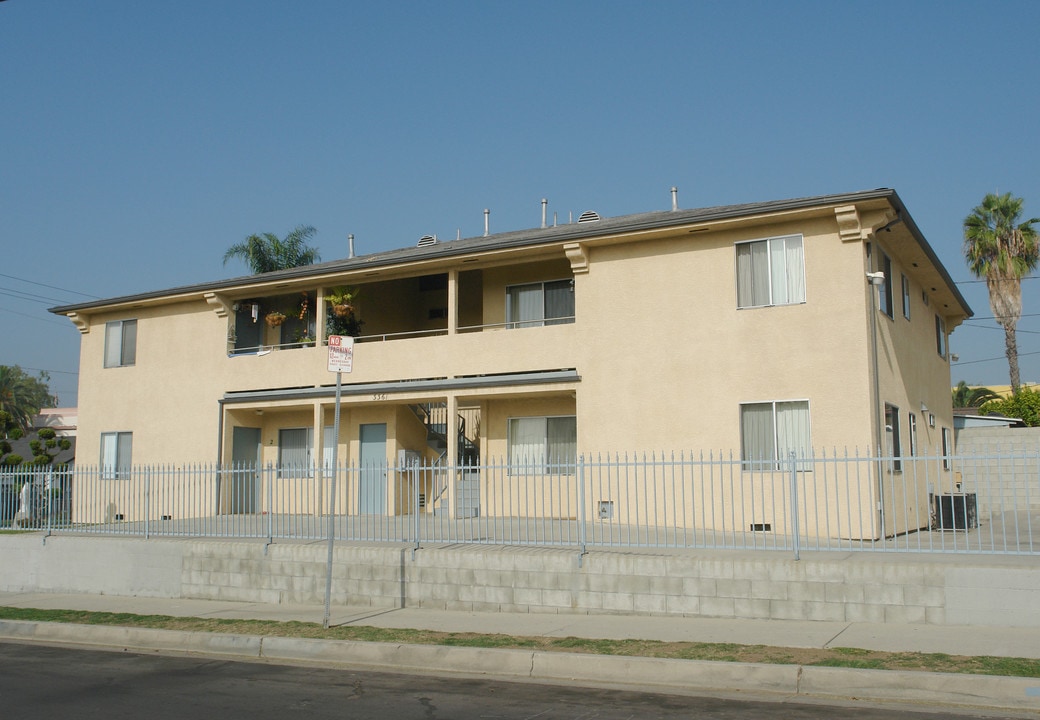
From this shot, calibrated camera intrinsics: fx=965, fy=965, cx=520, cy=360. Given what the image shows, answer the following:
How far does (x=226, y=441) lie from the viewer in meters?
23.2

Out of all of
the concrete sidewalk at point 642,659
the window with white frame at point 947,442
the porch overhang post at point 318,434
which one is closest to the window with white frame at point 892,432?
the window with white frame at point 947,442

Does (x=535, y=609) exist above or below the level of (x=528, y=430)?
below

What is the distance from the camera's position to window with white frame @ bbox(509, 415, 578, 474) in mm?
20359

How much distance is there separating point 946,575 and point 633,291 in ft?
30.0

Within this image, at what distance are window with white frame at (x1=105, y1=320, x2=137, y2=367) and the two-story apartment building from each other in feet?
0.15

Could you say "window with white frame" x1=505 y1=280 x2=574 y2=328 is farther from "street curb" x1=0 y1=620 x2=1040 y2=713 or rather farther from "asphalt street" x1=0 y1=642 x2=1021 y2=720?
"asphalt street" x1=0 y1=642 x2=1021 y2=720

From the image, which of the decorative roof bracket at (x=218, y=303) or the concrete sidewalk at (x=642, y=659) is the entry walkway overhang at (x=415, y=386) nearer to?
the decorative roof bracket at (x=218, y=303)

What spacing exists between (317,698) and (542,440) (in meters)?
12.5

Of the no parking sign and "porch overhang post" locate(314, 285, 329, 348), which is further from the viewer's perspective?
"porch overhang post" locate(314, 285, 329, 348)

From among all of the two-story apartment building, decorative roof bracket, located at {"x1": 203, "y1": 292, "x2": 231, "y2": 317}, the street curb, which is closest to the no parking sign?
the street curb

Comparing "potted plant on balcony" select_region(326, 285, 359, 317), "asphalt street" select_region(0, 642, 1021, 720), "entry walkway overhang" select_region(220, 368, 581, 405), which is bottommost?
"asphalt street" select_region(0, 642, 1021, 720)

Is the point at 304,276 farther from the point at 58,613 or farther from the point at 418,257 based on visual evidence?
the point at 58,613

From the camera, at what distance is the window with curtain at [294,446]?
2364 centimetres

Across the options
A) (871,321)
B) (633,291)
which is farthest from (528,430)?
(871,321)
